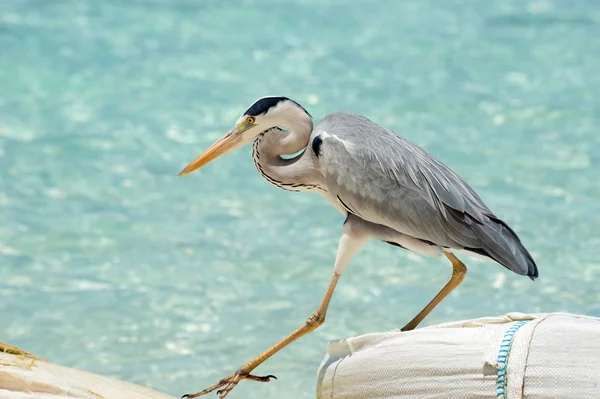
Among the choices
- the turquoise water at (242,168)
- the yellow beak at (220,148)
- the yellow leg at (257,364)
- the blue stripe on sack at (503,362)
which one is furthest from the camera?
the turquoise water at (242,168)

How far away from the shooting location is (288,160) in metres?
3.39

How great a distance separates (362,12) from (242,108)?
9.06 feet

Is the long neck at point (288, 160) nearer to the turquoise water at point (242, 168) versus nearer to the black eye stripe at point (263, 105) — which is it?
the black eye stripe at point (263, 105)

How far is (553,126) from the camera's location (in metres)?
7.88

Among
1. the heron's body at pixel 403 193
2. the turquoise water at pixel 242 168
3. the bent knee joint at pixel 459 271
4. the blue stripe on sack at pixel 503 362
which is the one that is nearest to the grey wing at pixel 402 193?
the heron's body at pixel 403 193

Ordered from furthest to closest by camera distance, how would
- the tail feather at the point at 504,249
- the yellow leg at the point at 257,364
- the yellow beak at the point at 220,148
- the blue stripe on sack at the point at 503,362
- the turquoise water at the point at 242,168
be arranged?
the turquoise water at the point at 242,168
the yellow beak at the point at 220,148
the yellow leg at the point at 257,364
the tail feather at the point at 504,249
the blue stripe on sack at the point at 503,362

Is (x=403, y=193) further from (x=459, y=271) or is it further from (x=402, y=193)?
(x=459, y=271)

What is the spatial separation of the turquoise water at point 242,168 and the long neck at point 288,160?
1459 millimetres

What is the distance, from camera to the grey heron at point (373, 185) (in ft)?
10.5

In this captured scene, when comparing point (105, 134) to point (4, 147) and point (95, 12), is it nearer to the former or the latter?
point (4, 147)

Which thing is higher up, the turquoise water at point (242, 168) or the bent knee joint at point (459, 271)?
the turquoise water at point (242, 168)

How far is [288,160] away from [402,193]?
403 mm

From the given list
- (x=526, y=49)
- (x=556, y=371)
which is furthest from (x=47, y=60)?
(x=556, y=371)

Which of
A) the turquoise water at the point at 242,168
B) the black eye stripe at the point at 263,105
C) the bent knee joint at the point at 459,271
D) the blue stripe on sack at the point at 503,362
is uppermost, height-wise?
the turquoise water at the point at 242,168
